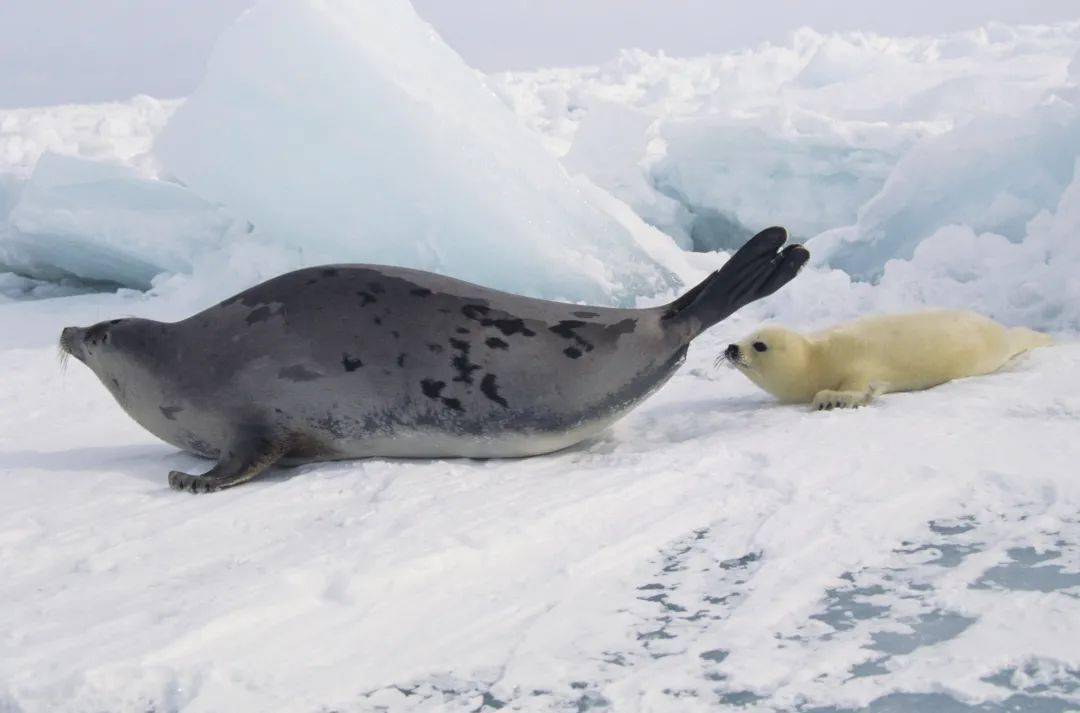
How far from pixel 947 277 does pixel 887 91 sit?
832cm

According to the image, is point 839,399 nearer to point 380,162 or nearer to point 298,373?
point 298,373

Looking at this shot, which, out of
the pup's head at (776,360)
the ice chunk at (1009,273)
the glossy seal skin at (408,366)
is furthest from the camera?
the ice chunk at (1009,273)

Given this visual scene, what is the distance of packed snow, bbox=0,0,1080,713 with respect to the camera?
157 cm

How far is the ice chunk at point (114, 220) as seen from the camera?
6.76 meters

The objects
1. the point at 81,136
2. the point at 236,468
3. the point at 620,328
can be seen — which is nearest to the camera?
the point at 236,468

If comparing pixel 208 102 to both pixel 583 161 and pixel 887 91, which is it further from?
pixel 887 91

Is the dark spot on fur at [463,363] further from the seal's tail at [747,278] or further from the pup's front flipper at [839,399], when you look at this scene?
the pup's front flipper at [839,399]

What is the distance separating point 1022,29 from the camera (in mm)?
19703

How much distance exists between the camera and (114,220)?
22.5ft

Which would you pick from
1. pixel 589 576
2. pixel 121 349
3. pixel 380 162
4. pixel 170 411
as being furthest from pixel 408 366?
pixel 380 162

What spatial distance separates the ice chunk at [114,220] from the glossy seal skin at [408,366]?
3894 mm

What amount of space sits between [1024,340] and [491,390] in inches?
79.5

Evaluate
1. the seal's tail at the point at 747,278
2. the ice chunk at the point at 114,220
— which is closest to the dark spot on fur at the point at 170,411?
the seal's tail at the point at 747,278

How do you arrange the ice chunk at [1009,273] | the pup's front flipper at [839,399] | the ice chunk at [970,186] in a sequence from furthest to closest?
the ice chunk at [970,186]
the ice chunk at [1009,273]
the pup's front flipper at [839,399]
